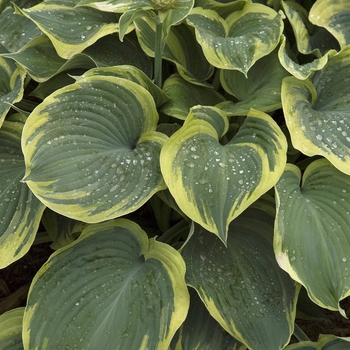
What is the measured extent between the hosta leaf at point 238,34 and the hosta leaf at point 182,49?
0.08 meters

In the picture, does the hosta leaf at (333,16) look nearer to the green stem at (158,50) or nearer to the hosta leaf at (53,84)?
the green stem at (158,50)

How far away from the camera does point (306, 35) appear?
4.29 ft

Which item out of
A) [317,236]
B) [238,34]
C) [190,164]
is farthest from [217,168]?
[238,34]

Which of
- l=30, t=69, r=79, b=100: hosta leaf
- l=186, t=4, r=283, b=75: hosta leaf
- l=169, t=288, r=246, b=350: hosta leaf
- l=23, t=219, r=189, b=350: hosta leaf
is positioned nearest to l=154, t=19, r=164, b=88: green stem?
l=186, t=4, r=283, b=75: hosta leaf

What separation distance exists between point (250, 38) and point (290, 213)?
17.4 inches

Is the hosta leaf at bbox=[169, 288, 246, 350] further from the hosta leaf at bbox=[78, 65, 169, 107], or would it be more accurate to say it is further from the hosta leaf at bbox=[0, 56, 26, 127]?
the hosta leaf at bbox=[0, 56, 26, 127]

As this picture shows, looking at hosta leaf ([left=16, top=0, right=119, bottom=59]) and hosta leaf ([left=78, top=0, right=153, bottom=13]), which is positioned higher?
hosta leaf ([left=78, top=0, right=153, bottom=13])

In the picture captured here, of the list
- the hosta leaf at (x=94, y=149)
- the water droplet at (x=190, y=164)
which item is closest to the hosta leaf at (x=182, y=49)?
the hosta leaf at (x=94, y=149)

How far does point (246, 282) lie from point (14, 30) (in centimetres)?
92

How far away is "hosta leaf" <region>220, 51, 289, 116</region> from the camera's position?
3.68 feet

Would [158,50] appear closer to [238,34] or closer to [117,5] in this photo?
[117,5]

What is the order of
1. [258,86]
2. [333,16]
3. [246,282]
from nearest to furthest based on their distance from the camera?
1. [246,282]
2. [258,86]
3. [333,16]

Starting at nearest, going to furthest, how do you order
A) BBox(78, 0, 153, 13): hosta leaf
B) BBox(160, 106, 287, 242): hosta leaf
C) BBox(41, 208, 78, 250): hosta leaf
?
BBox(160, 106, 287, 242): hosta leaf, BBox(78, 0, 153, 13): hosta leaf, BBox(41, 208, 78, 250): hosta leaf

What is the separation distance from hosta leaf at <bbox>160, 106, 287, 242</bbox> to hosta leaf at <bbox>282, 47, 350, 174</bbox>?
65 millimetres
